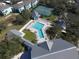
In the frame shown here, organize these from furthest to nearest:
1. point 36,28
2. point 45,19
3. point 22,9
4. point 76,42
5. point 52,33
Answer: point 22,9, point 45,19, point 36,28, point 52,33, point 76,42

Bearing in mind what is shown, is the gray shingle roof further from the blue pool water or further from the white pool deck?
the blue pool water

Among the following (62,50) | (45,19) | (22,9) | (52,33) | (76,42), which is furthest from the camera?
(22,9)

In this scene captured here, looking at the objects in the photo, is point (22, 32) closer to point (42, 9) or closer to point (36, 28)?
point (36, 28)

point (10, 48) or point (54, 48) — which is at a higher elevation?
point (54, 48)

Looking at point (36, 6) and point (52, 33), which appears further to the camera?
point (36, 6)

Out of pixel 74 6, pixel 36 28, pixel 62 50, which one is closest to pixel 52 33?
pixel 36 28

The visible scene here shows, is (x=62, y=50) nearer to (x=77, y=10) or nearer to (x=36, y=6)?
(x=77, y=10)

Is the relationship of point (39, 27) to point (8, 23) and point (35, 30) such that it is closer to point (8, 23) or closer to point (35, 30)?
point (35, 30)

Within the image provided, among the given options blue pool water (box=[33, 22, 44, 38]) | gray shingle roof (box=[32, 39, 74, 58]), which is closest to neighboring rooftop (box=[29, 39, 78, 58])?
gray shingle roof (box=[32, 39, 74, 58])

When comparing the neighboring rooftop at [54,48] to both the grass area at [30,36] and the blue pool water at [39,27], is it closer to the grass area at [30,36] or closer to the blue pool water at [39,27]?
the grass area at [30,36]

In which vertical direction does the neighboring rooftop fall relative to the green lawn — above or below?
above

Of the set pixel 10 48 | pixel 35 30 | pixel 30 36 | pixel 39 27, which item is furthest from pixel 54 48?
pixel 39 27
